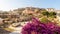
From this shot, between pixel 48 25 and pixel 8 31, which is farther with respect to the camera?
pixel 8 31

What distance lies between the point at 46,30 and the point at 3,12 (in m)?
3.95

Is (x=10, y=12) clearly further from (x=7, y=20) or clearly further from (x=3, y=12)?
(x=7, y=20)

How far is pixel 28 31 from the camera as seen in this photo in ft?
9.29

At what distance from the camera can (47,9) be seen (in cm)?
713

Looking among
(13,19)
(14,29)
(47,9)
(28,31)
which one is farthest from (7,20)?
(28,31)

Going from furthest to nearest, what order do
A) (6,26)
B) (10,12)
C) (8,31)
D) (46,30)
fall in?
(10,12) → (6,26) → (8,31) → (46,30)

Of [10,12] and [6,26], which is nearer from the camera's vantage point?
[6,26]

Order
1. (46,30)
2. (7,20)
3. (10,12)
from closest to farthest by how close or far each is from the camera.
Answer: (46,30) < (7,20) < (10,12)

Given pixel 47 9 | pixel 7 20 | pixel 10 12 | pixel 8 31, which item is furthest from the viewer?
pixel 47 9

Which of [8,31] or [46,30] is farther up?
[46,30]

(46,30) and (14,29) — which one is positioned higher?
(46,30)

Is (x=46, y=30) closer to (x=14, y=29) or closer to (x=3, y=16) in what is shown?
(x=14, y=29)

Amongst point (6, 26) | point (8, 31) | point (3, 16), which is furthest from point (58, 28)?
point (3, 16)

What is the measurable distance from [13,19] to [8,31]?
3.19 ft
